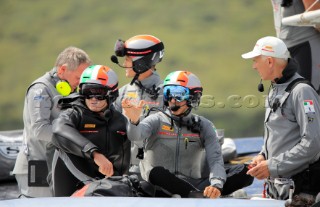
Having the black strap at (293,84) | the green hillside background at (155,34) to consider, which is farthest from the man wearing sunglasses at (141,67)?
A: the green hillside background at (155,34)

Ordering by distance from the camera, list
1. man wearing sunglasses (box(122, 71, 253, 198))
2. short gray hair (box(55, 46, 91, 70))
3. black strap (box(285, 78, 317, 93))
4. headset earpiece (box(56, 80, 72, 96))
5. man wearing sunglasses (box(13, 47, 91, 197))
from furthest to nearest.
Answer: short gray hair (box(55, 46, 91, 70)) → man wearing sunglasses (box(13, 47, 91, 197)) → headset earpiece (box(56, 80, 72, 96)) → man wearing sunglasses (box(122, 71, 253, 198)) → black strap (box(285, 78, 317, 93))

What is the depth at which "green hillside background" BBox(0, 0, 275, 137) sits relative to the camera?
11711mm

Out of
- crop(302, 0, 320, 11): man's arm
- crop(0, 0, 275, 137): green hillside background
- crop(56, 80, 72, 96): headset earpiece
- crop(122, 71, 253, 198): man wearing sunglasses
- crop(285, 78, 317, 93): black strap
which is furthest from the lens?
crop(0, 0, 275, 137): green hillside background

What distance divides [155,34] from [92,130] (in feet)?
25.9

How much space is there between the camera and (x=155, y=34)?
1238cm

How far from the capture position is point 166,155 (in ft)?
16.0

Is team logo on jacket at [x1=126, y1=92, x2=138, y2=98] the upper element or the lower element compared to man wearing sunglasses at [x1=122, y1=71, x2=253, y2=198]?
upper

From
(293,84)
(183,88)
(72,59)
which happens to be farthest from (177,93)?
(72,59)

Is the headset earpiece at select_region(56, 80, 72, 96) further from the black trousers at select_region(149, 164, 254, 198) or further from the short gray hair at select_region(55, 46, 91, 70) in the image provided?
the black trousers at select_region(149, 164, 254, 198)

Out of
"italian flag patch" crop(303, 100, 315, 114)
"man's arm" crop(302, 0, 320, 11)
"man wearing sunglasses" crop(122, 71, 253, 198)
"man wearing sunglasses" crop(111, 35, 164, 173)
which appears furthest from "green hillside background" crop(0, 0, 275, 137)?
"italian flag patch" crop(303, 100, 315, 114)

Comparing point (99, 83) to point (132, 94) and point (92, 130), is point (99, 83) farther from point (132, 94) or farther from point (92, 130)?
point (132, 94)

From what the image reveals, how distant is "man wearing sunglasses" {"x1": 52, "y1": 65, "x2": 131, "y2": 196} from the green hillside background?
6873 mm

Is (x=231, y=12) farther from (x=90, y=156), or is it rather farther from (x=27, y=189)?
(x=90, y=156)

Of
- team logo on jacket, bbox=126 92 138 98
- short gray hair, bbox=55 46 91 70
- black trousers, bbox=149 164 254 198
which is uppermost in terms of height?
short gray hair, bbox=55 46 91 70
